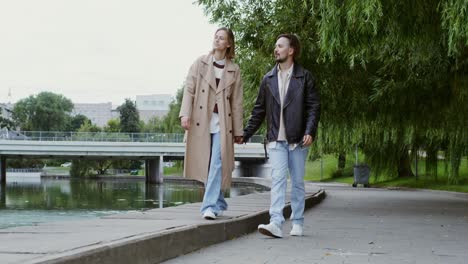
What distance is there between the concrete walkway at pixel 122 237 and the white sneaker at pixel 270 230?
1.17 ft

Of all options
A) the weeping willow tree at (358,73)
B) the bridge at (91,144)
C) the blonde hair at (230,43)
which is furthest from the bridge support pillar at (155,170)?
the blonde hair at (230,43)

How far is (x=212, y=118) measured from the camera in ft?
23.5

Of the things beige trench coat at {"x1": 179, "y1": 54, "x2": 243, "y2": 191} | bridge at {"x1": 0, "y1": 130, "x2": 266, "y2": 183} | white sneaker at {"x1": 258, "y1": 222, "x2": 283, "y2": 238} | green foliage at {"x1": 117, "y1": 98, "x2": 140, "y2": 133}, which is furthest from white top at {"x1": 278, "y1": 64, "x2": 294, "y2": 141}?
green foliage at {"x1": 117, "y1": 98, "x2": 140, "y2": 133}

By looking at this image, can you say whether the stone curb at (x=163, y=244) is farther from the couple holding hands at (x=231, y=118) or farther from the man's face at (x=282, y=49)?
the man's face at (x=282, y=49)

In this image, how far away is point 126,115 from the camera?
12688cm

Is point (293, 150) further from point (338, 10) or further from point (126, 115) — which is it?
point (126, 115)

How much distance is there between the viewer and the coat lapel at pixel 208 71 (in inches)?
281

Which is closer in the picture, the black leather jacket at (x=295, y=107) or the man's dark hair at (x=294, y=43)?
the black leather jacket at (x=295, y=107)

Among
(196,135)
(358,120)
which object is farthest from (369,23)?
(358,120)

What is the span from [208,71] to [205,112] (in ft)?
1.36

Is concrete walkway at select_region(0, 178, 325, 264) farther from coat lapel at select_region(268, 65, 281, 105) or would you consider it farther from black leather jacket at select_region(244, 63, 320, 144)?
coat lapel at select_region(268, 65, 281, 105)

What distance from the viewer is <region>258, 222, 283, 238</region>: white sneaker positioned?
7.13 m

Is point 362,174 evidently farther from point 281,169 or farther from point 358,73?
point 281,169

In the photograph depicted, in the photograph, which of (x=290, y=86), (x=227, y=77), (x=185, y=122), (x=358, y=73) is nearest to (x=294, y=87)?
(x=290, y=86)
